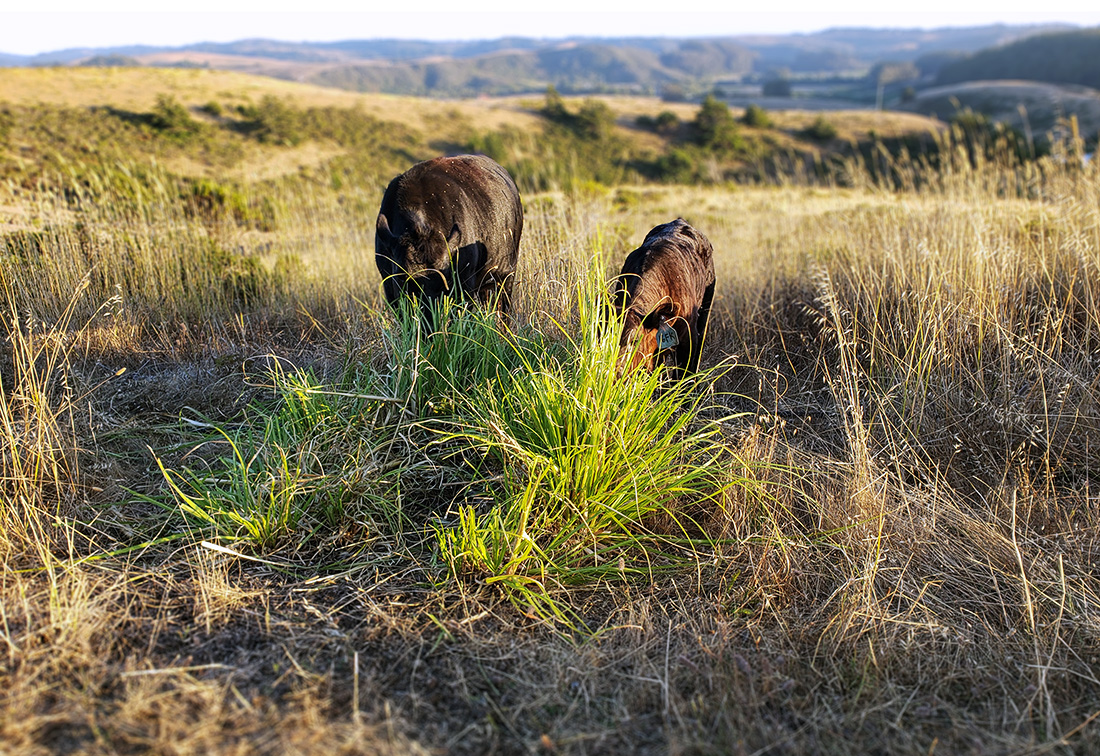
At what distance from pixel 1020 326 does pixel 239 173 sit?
25527 mm

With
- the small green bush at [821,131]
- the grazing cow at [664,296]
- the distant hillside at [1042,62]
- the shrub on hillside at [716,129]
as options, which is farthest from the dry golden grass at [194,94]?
the distant hillside at [1042,62]

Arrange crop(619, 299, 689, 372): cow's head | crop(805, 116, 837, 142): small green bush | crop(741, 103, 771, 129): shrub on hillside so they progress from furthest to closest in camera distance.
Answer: crop(741, 103, 771, 129): shrub on hillside → crop(805, 116, 837, 142): small green bush → crop(619, 299, 689, 372): cow's head

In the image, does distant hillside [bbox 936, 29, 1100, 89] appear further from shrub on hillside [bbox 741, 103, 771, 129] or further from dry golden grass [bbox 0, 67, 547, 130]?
dry golden grass [bbox 0, 67, 547, 130]

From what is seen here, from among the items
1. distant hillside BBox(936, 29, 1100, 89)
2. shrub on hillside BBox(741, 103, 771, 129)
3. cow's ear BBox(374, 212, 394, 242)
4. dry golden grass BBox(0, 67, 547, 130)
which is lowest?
cow's ear BBox(374, 212, 394, 242)

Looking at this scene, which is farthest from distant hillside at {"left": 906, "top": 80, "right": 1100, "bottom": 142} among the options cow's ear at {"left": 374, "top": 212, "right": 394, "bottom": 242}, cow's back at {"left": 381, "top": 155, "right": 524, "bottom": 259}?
cow's ear at {"left": 374, "top": 212, "right": 394, "bottom": 242}

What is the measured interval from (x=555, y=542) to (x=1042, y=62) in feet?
451

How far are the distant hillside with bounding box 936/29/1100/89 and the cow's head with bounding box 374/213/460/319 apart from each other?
117979 mm

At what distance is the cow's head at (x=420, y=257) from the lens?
3180 millimetres

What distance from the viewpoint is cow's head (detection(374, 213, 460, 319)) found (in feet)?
10.4

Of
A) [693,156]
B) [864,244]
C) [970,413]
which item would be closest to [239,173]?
[693,156]

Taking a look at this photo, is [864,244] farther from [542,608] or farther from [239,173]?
[239,173]

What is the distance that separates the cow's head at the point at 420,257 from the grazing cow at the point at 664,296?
0.82 metres

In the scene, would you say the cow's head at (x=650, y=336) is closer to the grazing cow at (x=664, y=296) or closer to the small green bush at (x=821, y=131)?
the grazing cow at (x=664, y=296)

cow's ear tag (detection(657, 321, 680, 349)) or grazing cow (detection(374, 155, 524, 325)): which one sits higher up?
grazing cow (detection(374, 155, 524, 325))
